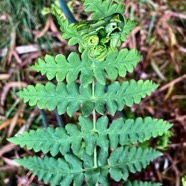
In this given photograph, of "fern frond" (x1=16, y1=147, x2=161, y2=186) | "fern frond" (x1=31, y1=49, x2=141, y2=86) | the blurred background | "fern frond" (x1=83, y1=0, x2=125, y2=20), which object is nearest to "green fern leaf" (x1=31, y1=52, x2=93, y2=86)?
"fern frond" (x1=31, y1=49, x2=141, y2=86)

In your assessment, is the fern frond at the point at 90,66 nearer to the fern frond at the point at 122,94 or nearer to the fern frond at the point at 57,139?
the fern frond at the point at 122,94

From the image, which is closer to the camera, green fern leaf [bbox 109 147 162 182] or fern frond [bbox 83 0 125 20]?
fern frond [bbox 83 0 125 20]

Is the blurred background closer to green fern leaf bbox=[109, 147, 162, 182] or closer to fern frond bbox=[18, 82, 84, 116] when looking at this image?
green fern leaf bbox=[109, 147, 162, 182]

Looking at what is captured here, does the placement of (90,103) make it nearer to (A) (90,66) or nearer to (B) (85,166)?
(A) (90,66)

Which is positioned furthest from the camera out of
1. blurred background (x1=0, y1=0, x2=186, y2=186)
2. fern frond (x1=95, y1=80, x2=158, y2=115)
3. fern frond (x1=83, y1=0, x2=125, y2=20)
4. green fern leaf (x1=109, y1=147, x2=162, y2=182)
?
blurred background (x1=0, y1=0, x2=186, y2=186)

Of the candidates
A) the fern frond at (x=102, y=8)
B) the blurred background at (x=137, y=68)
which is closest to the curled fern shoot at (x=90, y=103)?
the fern frond at (x=102, y=8)

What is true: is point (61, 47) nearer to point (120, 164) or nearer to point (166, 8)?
point (166, 8)

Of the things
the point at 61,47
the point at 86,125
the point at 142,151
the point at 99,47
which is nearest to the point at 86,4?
the point at 99,47
